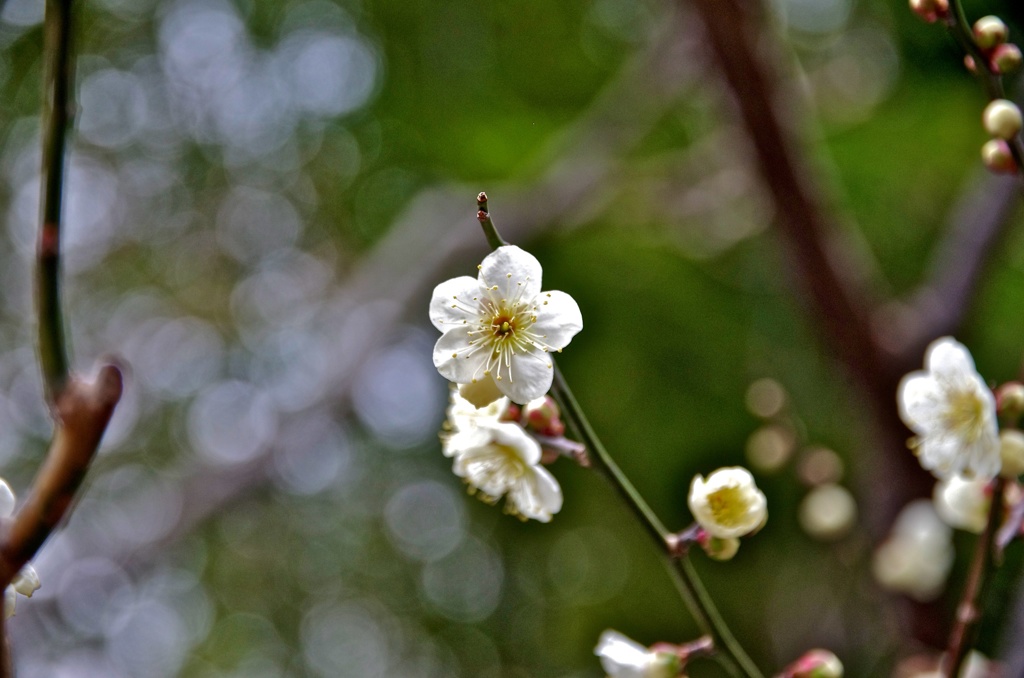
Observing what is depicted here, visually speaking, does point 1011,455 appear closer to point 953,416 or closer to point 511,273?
point 953,416

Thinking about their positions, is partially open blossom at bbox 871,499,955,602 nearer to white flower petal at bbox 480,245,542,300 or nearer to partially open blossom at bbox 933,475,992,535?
partially open blossom at bbox 933,475,992,535

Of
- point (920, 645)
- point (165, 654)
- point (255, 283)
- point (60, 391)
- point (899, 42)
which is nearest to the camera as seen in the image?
point (60, 391)

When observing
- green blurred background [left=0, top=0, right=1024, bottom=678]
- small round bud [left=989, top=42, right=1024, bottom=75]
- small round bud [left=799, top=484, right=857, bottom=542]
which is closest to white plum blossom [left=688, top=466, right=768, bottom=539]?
small round bud [left=989, top=42, right=1024, bottom=75]

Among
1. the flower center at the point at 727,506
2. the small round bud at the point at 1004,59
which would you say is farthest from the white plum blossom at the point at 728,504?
the small round bud at the point at 1004,59

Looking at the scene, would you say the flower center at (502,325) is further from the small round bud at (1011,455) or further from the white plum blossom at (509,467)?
the small round bud at (1011,455)

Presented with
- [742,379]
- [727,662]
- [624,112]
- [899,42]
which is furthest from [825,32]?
[727,662]

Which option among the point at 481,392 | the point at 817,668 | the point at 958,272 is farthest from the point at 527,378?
the point at 958,272

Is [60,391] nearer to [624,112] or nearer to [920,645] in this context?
[920,645]

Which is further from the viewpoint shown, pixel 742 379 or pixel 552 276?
pixel 552 276
